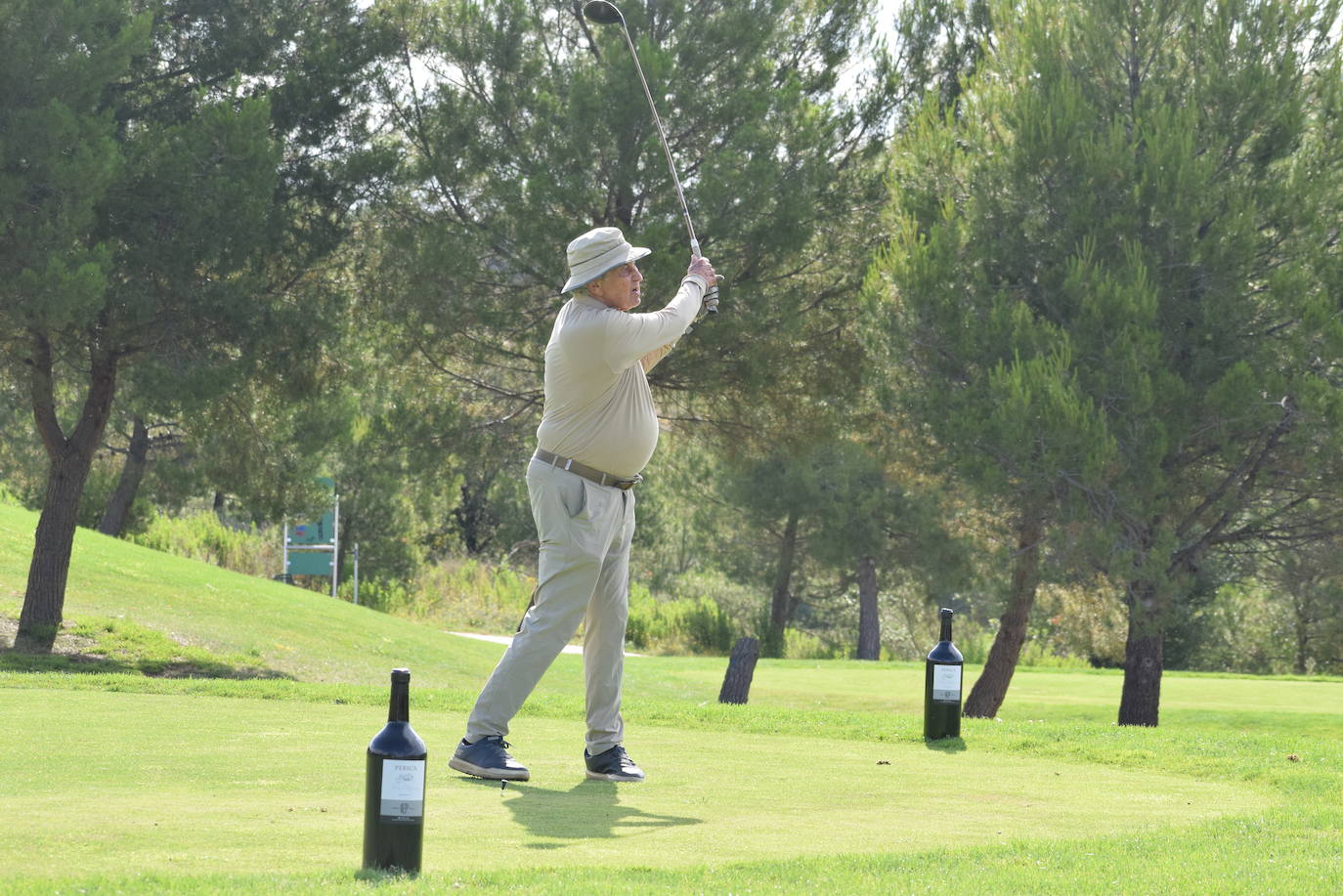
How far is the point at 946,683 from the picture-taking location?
24.2 feet

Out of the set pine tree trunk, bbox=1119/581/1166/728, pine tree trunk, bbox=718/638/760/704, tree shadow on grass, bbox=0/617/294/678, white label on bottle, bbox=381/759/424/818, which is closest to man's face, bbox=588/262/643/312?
white label on bottle, bbox=381/759/424/818

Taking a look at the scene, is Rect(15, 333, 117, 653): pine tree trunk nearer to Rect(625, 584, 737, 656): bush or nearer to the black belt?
the black belt

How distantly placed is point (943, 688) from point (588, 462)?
2.64 m

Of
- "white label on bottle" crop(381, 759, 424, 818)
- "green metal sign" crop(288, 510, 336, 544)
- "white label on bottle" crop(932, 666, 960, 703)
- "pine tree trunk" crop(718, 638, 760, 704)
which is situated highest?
"green metal sign" crop(288, 510, 336, 544)

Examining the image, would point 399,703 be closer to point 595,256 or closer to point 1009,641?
point 595,256

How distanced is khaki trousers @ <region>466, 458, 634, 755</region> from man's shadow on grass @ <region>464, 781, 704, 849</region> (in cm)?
35

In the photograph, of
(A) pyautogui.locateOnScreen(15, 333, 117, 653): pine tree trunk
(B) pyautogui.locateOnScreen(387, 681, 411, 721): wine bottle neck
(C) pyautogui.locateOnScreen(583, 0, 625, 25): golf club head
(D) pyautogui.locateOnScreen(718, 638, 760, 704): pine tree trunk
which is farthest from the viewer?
(A) pyautogui.locateOnScreen(15, 333, 117, 653): pine tree trunk

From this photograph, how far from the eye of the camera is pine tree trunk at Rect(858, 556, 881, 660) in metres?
32.8

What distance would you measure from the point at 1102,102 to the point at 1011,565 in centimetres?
469

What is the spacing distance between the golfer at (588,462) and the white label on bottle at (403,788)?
1915mm

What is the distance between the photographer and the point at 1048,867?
3982 millimetres

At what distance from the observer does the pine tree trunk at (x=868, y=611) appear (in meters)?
32.8

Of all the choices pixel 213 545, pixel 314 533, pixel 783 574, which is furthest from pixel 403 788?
pixel 783 574

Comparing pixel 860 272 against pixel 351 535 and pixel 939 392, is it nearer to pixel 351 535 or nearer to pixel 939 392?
pixel 939 392
